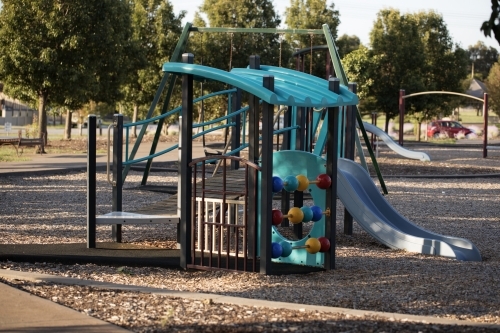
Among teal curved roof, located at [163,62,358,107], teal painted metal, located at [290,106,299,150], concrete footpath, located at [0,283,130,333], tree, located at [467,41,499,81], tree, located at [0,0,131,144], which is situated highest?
tree, located at [467,41,499,81]

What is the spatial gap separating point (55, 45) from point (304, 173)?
2277cm

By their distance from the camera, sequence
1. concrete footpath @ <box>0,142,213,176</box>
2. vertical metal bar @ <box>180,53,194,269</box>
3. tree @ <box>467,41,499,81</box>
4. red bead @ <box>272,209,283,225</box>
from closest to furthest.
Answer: red bead @ <box>272,209,283,225</box> → vertical metal bar @ <box>180,53,194,269</box> → concrete footpath @ <box>0,142,213,176</box> → tree @ <box>467,41,499,81</box>

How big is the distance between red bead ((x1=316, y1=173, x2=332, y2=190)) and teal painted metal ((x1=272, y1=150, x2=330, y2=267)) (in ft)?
0.81

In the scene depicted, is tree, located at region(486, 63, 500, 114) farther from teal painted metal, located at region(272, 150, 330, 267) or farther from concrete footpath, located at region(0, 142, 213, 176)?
teal painted metal, located at region(272, 150, 330, 267)

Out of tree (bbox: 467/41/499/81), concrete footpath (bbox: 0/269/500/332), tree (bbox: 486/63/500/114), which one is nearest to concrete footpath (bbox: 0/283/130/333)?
concrete footpath (bbox: 0/269/500/332)

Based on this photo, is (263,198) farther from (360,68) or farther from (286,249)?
(360,68)

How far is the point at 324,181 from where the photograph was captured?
363 inches

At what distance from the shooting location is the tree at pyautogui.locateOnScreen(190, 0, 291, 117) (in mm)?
43594

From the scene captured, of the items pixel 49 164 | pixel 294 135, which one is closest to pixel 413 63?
pixel 49 164

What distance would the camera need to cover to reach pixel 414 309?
6871mm

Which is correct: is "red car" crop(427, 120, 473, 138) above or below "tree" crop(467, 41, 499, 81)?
below

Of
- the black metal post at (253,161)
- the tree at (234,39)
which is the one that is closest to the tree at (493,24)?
the black metal post at (253,161)

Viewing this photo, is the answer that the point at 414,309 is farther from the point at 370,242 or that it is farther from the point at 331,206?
the point at 370,242

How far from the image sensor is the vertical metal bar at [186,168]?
893cm
